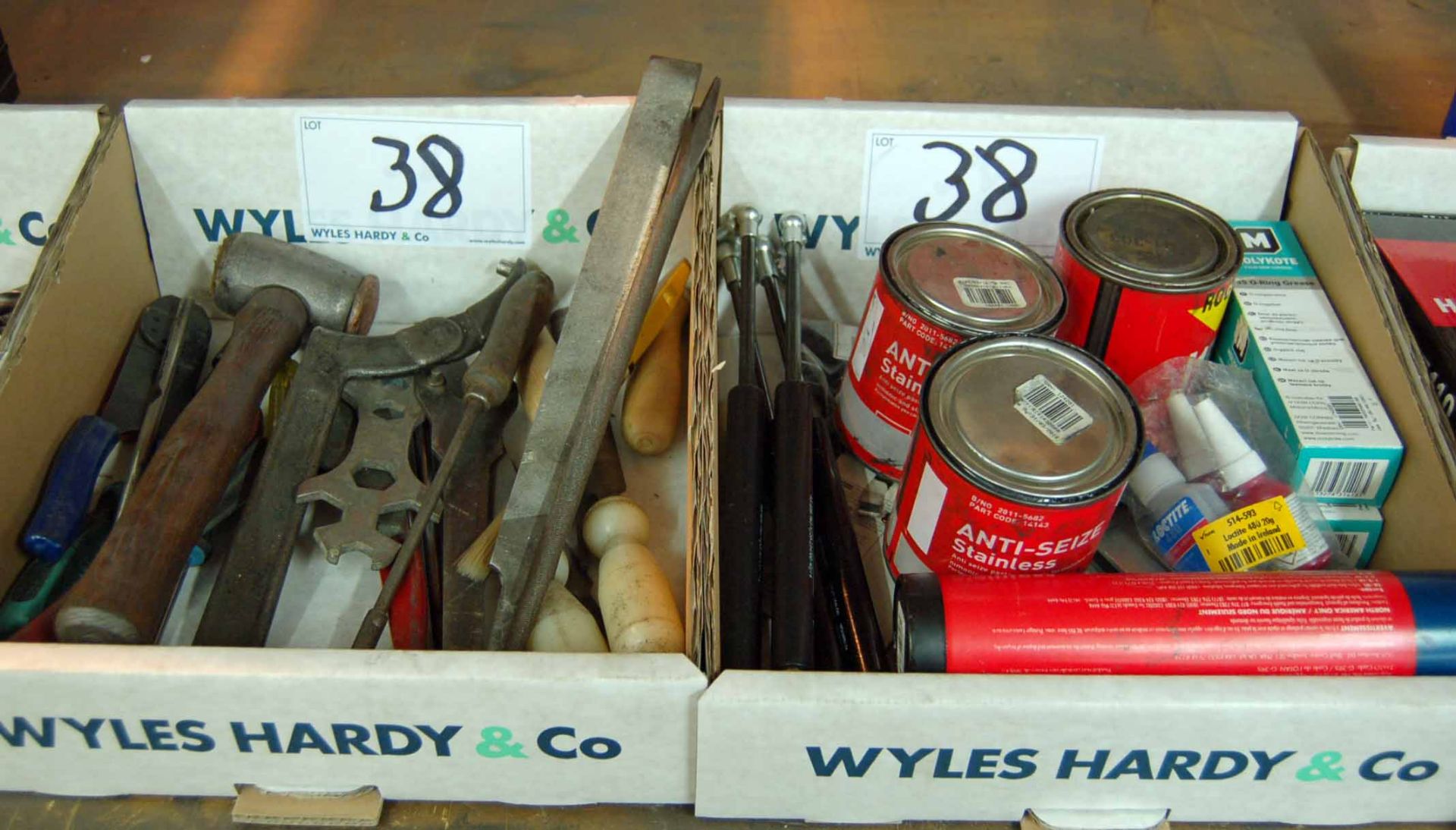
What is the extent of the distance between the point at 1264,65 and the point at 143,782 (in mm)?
1659

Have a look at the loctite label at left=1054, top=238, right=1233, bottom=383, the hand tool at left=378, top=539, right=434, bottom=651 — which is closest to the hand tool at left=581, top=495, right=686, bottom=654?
the hand tool at left=378, top=539, right=434, bottom=651

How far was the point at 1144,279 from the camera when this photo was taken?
2.79 ft

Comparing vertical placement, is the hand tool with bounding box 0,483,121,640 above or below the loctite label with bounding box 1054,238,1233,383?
below

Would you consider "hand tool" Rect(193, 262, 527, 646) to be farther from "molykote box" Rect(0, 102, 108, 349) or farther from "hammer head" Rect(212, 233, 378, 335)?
"molykote box" Rect(0, 102, 108, 349)

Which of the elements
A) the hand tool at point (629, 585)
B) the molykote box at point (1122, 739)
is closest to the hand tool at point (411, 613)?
the hand tool at point (629, 585)

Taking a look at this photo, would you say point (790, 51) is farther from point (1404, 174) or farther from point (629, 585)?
point (629, 585)

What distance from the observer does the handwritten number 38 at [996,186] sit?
3.36 feet

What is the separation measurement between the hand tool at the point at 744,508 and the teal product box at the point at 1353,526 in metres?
0.42

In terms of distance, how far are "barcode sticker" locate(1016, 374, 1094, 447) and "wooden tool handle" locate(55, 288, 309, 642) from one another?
56cm

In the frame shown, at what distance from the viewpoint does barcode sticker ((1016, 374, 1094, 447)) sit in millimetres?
717

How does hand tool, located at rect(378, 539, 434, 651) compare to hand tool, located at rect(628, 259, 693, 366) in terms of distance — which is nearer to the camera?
hand tool, located at rect(378, 539, 434, 651)

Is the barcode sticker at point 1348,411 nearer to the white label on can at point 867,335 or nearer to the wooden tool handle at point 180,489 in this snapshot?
the white label on can at point 867,335

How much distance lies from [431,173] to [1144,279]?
1.98 feet

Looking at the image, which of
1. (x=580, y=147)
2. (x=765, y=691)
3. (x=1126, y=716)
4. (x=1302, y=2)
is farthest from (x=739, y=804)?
(x=1302, y=2)
